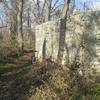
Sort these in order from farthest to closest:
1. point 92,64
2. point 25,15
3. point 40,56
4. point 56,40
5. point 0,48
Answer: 1. point 25,15
2. point 0,48
3. point 40,56
4. point 56,40
5. point 92,64

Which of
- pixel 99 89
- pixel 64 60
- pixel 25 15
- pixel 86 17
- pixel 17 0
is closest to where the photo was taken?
pixel 99 89

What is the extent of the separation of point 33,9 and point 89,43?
27.4 m

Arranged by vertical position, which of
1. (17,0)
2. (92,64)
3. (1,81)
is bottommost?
(1,81)

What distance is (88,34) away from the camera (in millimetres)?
A: 10625

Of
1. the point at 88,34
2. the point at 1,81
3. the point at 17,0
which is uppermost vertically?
the point at 17,0

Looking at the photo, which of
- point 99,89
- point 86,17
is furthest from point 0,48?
point 99,89

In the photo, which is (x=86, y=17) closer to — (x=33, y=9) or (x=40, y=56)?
(x=40, y=56)

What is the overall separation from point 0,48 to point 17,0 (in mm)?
7679

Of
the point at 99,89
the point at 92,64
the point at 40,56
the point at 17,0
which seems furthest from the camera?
the point at 17,0

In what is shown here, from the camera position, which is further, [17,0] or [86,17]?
[17,0]

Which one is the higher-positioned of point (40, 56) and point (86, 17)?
point (86, 17)

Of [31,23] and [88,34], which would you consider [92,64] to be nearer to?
[88,34]

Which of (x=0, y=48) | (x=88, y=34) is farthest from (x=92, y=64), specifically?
(x=0, y=48)

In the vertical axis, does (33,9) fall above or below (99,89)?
above
